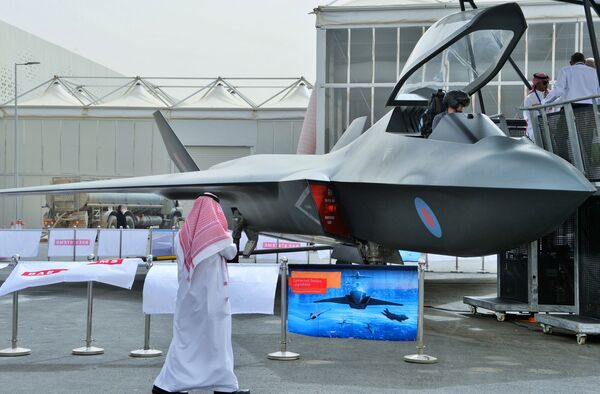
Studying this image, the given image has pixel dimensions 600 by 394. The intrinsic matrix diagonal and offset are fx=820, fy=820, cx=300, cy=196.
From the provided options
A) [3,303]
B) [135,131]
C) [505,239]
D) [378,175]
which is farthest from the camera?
[135,131]

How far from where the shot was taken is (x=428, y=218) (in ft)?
27.3

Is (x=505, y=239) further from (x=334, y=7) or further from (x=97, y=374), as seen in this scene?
(x=334, y=7)

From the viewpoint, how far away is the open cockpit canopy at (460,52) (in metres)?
9.03

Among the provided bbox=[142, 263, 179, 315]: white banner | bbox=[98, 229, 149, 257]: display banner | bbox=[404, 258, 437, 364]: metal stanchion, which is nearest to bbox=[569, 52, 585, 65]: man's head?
bbox=[404, 258, 437, 364]: metal stanchion

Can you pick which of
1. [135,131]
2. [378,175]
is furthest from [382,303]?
[135,131]

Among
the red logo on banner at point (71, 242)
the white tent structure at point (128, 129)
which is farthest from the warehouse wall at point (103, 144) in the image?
the red logo on banner at point (71, 242)

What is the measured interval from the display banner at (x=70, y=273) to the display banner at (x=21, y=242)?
41.3 feet

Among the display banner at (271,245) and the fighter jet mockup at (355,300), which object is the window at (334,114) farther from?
the fighter jet mockup at (355,300)

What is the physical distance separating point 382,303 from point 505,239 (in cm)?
129

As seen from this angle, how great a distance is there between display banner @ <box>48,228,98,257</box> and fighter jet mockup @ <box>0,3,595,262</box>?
9.51 meters

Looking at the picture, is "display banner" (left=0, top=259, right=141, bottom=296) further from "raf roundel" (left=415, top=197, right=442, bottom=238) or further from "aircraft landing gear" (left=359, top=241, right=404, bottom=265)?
"aircraft landing gear" (left=359, top=241, right=404, bottom=265)

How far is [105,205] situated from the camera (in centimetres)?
4581

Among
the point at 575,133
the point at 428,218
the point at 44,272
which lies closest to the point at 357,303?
the point at 428,218

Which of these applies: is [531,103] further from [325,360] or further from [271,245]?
[271,245]
